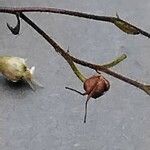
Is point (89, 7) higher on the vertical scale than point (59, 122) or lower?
higher

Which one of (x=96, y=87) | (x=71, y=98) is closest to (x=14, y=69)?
(x=71, y=98)

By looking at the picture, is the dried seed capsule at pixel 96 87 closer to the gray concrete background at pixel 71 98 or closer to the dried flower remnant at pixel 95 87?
the dried flower remnant at pixel 95 87

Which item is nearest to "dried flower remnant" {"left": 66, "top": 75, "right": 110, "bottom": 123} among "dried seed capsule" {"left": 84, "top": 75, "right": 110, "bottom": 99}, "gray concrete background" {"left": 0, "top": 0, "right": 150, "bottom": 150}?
"dried seed capsule" {"left": 84, "top": 75, "right": 110, "bottom": 99}

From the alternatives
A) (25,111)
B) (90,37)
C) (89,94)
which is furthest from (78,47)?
(89,94)


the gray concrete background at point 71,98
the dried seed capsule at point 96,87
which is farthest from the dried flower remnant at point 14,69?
the dried seed capsule at point 96,87

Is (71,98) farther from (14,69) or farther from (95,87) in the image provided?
(95,87)

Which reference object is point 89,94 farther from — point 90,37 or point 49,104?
point 90,37

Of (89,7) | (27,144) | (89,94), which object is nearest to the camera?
(89,94)

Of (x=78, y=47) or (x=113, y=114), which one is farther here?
(x=78, y=47)
